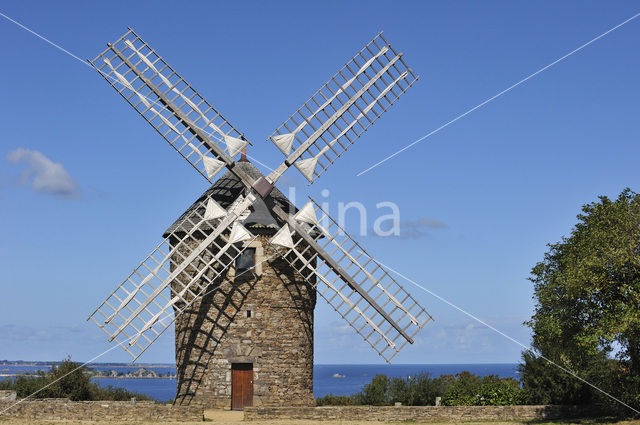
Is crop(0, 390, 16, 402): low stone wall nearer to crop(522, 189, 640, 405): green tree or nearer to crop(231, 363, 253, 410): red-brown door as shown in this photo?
crop(231, 363, 253, 410): red-brown door

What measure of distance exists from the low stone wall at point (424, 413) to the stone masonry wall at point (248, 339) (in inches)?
38.3

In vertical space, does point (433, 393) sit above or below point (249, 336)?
below

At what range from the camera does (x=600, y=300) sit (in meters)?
21.1

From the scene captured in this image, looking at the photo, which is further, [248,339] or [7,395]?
[7,395]

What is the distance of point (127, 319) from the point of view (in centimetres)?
2042

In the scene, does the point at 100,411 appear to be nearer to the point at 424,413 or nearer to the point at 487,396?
the point at 424,413

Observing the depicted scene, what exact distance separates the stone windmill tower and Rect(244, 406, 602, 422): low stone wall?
1007 mm

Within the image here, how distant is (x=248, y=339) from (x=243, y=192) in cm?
440

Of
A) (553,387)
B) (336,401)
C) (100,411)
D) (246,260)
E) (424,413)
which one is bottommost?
(424,413)

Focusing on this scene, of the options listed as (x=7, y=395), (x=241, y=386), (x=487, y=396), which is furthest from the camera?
(x=487, y=396)

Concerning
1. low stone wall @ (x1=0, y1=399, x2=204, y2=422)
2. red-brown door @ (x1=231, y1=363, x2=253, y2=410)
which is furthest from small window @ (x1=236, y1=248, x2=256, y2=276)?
low stone wall @ (x1=0, y1=399, x2=204, y2=422)

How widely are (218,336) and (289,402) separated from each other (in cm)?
293

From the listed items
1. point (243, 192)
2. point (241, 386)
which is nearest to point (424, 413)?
point (241, 386)

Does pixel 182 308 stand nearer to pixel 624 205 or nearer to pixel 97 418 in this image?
pixel 97 418
